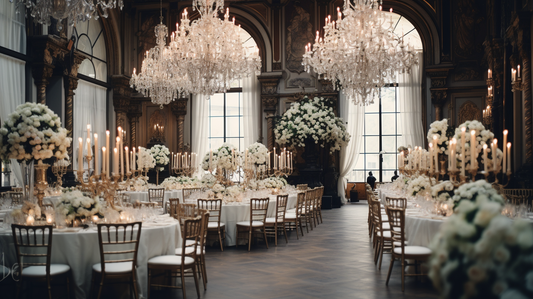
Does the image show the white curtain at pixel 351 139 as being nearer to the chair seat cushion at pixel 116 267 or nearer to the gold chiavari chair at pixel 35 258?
the chair seat cushion at pixel 116 267

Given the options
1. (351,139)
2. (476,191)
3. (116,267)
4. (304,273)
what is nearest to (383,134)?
(351,139)

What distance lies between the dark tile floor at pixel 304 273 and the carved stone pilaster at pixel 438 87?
7579mm

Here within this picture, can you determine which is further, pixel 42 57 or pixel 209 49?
pixel 42 57

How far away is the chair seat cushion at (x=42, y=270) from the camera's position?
4.53m

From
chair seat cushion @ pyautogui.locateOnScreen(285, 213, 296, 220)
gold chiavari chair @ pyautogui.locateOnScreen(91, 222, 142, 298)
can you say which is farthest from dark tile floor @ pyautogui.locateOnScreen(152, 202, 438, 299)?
gold chiavari chair @ pyautogui.locateOnScreen(91, 222, 142, 298)

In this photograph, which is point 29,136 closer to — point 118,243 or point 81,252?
point 81,252

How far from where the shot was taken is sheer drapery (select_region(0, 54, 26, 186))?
10594 mm

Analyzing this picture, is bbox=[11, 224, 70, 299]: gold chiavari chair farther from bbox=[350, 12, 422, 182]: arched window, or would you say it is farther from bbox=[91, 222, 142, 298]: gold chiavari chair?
bbox=[350, 12, 422, 182]: arched window

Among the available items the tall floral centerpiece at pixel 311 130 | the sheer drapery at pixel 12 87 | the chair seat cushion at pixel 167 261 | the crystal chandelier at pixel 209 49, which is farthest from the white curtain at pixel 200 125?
the chair seat cushion at pixel 167 261

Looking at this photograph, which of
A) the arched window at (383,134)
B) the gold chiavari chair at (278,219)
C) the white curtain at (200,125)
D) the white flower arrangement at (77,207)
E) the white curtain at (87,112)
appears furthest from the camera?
the arched window at (383,134)

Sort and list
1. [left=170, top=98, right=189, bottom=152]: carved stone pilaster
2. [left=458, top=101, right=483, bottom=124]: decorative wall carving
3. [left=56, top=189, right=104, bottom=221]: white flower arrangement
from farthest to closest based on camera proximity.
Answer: [left=170, top=98, right=189, bottom=152]: carved stone pilaster → [left=458, top=101, right=483, bottom=124]: decorative wall carving → [left=56, top=189, right=104, bottom=221]: white flower arrangement

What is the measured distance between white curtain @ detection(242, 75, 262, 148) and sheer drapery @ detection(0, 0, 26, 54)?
7453 millimetres

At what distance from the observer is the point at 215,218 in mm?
8148

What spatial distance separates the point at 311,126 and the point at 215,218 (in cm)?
682
